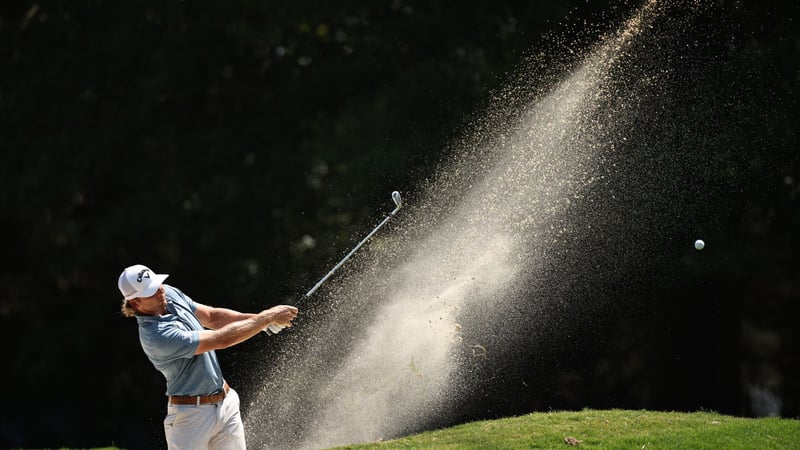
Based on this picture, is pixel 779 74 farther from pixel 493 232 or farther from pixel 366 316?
pixel 366 316

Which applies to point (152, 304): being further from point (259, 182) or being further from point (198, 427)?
point (259, 182)

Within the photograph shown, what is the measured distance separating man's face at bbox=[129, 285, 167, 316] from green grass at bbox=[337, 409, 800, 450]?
2.32m

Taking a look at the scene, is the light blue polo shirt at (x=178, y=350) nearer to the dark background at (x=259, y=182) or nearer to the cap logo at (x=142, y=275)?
the cap logo at (x=142, y=275)

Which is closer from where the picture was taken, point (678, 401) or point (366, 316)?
point (366, 316)

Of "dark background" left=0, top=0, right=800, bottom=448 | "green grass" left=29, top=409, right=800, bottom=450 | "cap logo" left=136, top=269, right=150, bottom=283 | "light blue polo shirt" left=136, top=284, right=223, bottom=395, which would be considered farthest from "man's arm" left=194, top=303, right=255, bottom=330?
"dark background" left=0, top=0, right=800, bottom=448

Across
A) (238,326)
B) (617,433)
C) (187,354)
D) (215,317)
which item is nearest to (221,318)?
(215,317)

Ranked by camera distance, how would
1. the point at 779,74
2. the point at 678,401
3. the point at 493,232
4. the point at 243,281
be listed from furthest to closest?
1. the point at 243,281
2. the point at 678,401
3. the point at 779,74
4. the point at 493,232

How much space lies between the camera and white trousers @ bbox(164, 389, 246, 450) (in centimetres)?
544

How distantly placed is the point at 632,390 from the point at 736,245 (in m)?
2.20

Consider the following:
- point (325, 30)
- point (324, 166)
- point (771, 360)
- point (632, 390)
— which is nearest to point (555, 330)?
point (632, 390)

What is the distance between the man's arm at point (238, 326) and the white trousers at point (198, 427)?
35cm

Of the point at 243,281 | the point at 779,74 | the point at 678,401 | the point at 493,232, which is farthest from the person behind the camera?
the point at 243,281

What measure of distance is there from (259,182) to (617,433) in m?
8.44

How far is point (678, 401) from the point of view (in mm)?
11516
